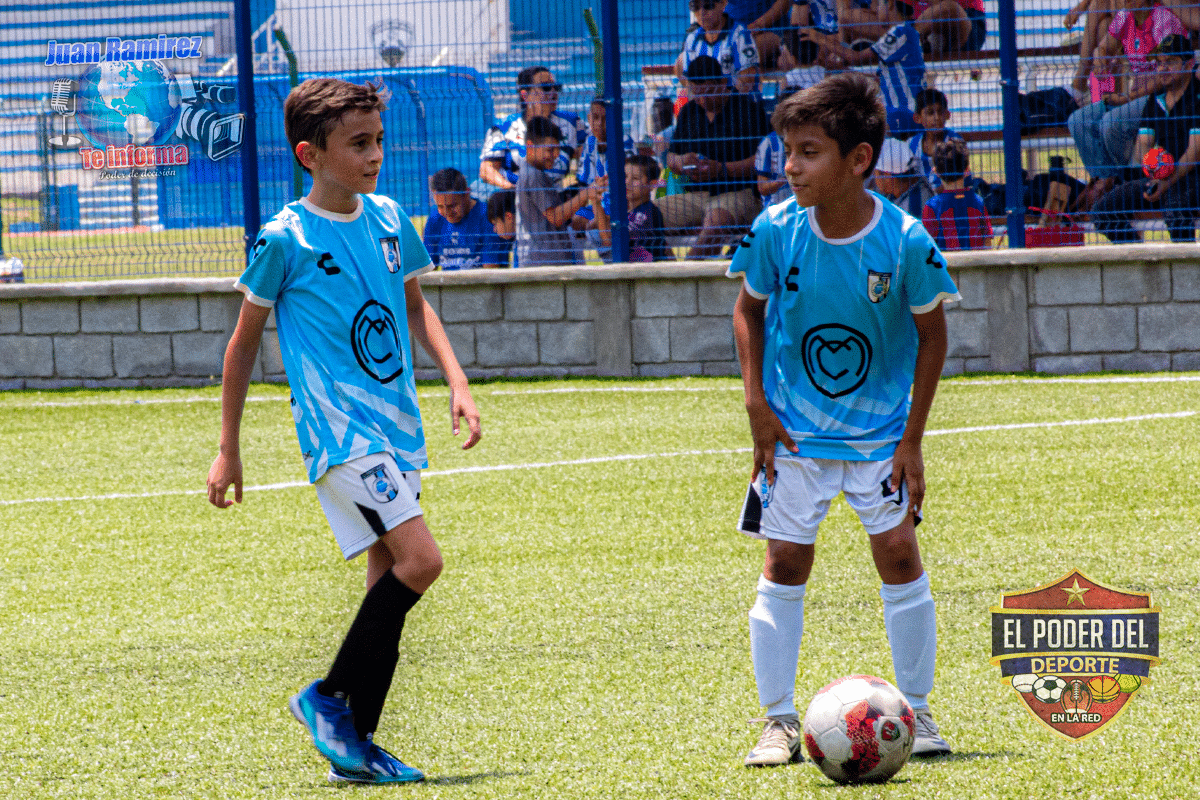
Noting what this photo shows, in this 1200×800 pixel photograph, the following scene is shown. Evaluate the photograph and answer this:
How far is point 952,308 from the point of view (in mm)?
10008

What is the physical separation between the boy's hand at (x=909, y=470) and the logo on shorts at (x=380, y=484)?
3.74 feet

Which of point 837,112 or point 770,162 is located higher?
point 770,162

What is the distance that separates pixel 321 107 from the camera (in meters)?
3.40

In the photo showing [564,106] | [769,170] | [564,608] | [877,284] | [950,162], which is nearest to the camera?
[877,284]

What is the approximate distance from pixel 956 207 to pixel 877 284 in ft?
23.6

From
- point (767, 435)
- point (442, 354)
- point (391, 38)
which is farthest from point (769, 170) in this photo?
point (767, 435)

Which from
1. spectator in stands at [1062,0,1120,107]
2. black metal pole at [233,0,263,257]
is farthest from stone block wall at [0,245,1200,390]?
spectator in stands at [1062,0,1120,107]

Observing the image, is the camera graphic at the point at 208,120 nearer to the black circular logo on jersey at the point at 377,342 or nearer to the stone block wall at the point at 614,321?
the stone block wall at the point at 614,321

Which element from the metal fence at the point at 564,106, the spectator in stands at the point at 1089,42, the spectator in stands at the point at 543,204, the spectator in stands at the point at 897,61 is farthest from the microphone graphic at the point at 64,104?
the spectator in stands at the point at 1089,42

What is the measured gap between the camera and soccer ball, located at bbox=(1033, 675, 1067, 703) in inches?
130

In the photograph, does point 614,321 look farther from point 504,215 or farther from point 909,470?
point 909,470

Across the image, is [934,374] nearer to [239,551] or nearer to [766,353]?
[766,353]

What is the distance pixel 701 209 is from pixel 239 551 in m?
5.52

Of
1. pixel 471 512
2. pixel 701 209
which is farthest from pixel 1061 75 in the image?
pixel 471 512
